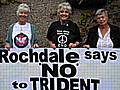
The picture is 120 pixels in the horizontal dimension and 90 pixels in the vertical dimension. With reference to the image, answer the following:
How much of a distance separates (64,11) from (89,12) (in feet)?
12.2

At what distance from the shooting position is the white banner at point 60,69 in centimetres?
677

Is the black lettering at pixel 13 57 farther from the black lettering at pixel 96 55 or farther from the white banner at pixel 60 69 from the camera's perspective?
the black lettering at pixel 96 55

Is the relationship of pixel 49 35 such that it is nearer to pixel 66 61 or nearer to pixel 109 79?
pixel 66 61

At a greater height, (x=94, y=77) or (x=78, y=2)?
(x=78, y=2)

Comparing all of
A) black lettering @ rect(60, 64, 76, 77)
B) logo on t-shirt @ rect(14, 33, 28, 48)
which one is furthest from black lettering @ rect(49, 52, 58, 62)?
logo on t-shirt @ rect(14, 33, 28, 48)

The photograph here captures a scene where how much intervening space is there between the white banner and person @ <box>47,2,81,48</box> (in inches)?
5.8

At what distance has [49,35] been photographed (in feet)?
23.0

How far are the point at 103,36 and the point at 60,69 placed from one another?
0.77 meters

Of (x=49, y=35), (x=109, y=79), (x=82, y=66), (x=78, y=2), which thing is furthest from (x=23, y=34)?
(x=78, y=2)

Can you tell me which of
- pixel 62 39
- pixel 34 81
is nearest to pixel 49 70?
pixel 34 81

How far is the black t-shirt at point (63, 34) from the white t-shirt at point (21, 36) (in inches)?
12.9

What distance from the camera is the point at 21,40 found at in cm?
688

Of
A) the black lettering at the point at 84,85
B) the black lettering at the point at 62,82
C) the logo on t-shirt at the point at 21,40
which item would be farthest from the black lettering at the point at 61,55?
the logo on t-shirt at the point at 21,40

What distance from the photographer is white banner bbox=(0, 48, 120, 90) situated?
6773mm
